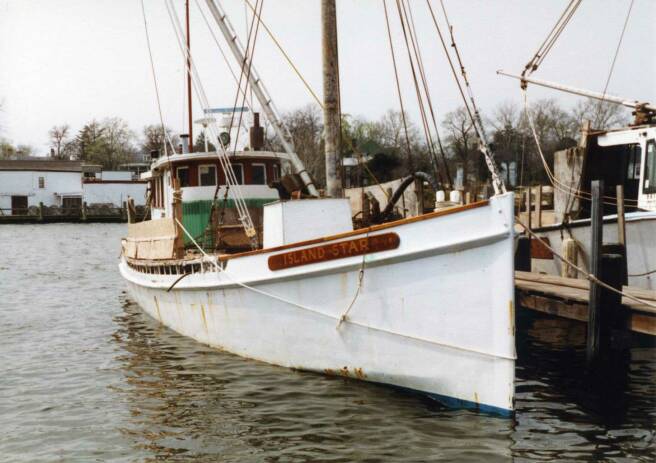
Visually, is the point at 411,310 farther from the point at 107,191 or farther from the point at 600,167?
the point at 107,191

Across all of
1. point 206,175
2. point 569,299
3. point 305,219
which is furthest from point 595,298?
point 206,175

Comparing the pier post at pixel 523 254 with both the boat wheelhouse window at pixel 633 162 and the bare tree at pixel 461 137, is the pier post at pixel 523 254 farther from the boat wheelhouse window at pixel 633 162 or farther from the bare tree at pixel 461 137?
the bare tree at pixel 461 137

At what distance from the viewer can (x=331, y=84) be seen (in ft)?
33.5

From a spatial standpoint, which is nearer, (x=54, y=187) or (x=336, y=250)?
(x=336, y=250)

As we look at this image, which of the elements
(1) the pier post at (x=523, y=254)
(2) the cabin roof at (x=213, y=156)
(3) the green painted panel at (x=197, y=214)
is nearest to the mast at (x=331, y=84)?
(2) the cabin roof at (x=213, y=156)

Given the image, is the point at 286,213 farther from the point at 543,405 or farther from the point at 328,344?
the point at 543,405

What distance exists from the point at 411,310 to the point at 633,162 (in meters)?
11.2

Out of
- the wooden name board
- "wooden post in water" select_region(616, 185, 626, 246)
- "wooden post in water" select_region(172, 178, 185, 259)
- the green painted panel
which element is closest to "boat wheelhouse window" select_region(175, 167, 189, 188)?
the green painted panel

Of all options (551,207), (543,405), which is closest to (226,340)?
(543,405)

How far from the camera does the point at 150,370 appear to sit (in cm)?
1048

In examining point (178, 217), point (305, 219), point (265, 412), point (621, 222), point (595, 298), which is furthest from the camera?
point (621, 222)

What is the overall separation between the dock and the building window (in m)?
6.67

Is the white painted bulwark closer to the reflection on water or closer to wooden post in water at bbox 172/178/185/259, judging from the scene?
the reflection on water

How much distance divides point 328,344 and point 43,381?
4.67 meters
